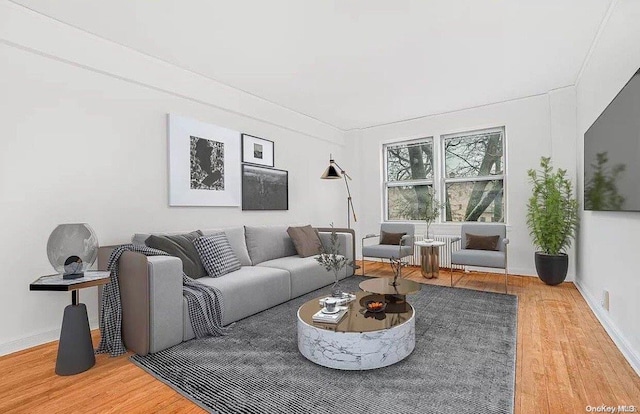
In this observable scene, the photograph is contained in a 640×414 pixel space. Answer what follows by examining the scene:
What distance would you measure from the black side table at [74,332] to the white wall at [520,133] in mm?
5047

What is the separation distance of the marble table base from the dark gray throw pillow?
145 centimetres

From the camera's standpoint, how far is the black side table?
83.5 inches

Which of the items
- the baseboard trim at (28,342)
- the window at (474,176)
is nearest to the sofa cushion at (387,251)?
the window at (474,176)

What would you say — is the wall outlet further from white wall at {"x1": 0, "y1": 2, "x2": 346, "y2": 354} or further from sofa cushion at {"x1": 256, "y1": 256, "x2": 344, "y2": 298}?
white wall at {"x1": 0, "y1": 2, "x2": 346, "y2": 354}

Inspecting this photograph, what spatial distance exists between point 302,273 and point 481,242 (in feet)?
8.61

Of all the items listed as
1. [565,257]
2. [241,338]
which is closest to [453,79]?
[565,257]

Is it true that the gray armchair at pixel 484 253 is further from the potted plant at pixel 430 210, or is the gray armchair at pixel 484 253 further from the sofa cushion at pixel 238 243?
the sofa cushion at pixel 238 243

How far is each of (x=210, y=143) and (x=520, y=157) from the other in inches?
181

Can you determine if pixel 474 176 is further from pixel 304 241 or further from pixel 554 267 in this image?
pixel 304 241

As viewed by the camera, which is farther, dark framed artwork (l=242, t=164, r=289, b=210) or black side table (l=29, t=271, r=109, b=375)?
dark framed artwork (l=242, t=164, r=289, b=210)

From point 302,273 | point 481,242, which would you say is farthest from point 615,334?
point 302,273

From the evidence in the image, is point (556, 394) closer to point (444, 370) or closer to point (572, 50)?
point (444, 370)

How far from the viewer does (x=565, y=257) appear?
4168mm

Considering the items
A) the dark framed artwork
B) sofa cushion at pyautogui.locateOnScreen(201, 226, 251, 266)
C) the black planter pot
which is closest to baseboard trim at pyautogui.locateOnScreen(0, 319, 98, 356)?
sofa cushion at pyautogui.locateOnScreen(201, 226, 251, 266)
